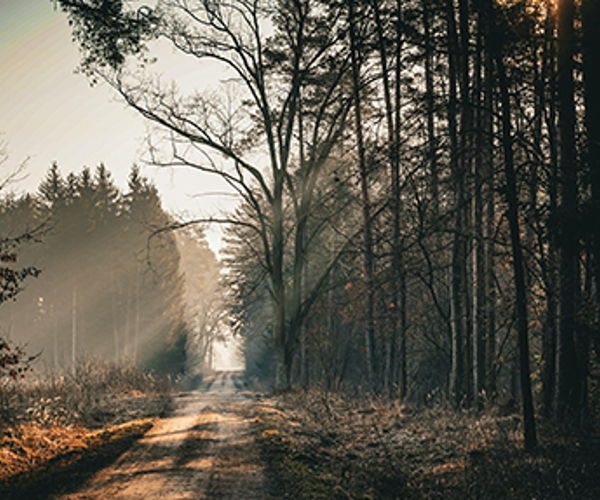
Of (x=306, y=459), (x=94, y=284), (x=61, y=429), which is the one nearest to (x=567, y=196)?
(x=306, y=459)

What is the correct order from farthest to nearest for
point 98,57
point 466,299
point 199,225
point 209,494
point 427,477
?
point 199,225 < point 98,57 < point 466,299 < point 427,477 < point 209,494

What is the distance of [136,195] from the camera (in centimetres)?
4938

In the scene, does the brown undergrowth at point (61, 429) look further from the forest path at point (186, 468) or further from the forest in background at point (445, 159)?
the forest in background at point (445, 159)

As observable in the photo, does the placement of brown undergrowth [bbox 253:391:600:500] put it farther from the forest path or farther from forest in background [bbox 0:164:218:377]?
forest in background [bbox 0:164:218:377]

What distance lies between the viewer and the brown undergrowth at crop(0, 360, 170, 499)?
22.0 feet

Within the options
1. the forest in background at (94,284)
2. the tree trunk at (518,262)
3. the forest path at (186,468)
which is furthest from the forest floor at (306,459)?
the forest in background at (94,284)

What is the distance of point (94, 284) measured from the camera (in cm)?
4541

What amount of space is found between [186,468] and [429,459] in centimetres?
350

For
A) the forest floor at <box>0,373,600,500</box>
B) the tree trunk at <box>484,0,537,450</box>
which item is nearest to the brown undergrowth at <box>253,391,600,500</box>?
the forest floor at <box>0,373,600,500</box>

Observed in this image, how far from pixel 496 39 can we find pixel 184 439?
327 inches

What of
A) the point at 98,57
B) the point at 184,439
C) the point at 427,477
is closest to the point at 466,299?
the point at 427,477

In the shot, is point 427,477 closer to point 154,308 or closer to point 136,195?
point 154,308

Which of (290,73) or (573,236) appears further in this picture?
(290,73)

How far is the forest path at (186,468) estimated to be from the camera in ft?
19.0
